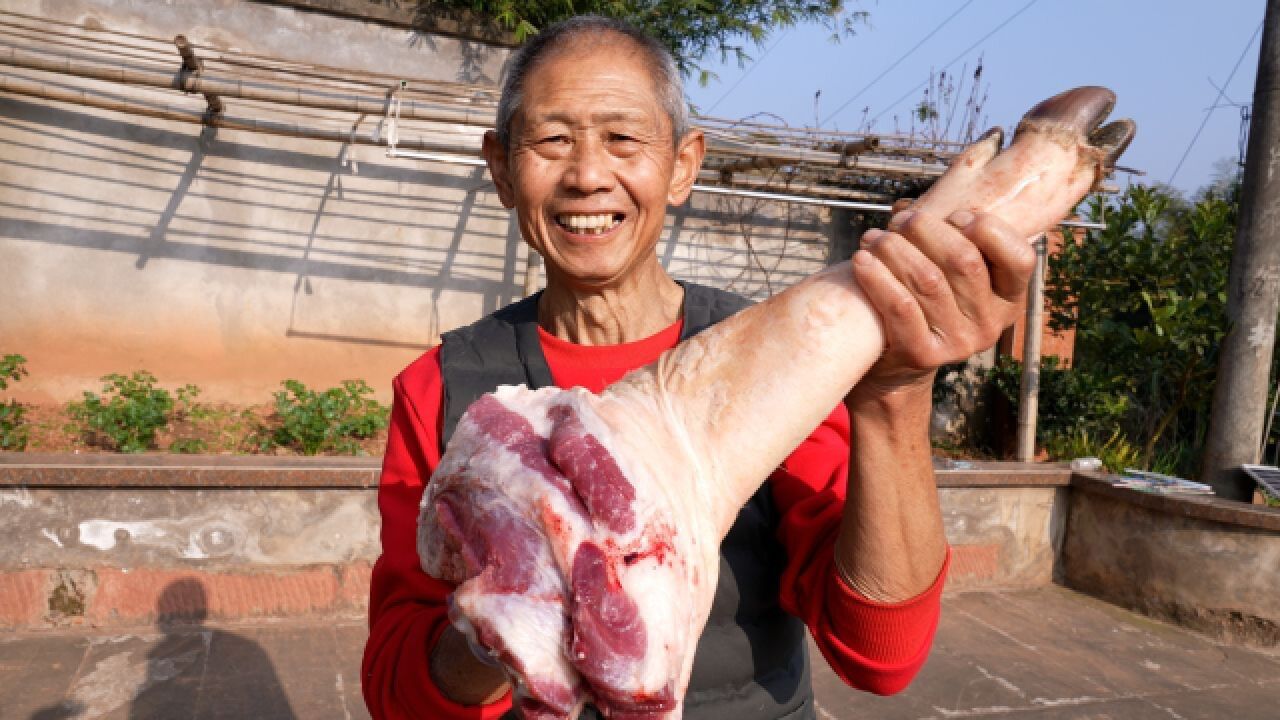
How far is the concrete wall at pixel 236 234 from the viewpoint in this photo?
709 cm

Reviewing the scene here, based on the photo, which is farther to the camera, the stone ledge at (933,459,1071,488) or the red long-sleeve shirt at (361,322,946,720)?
the stone ledge at (933,459,1071,488)

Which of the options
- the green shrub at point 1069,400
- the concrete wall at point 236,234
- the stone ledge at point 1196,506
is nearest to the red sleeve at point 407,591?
the stone ledge at point 1196,506

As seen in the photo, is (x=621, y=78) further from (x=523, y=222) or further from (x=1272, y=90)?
(x=1272, y=90)

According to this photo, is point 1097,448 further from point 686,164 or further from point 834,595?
point 834,595

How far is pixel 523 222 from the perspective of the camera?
1.73 m

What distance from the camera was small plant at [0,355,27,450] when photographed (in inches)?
225

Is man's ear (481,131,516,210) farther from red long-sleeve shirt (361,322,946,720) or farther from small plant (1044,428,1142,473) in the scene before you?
small plant (1044,428,1142,473)

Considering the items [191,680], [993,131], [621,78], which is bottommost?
[191,680]

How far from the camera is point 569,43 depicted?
159 cm

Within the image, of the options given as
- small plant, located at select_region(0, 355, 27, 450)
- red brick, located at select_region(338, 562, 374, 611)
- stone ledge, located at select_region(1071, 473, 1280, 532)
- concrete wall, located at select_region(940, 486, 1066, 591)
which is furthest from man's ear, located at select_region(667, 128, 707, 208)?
small plant, located at select_region(0, 355, 27, 450)

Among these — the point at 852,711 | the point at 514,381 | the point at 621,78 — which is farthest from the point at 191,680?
the point at 621,78

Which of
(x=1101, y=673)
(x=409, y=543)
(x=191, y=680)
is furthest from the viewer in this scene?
(x=1101, y=673)

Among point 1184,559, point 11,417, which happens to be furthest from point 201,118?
point 1184,559

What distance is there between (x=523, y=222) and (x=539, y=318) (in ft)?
0.78
